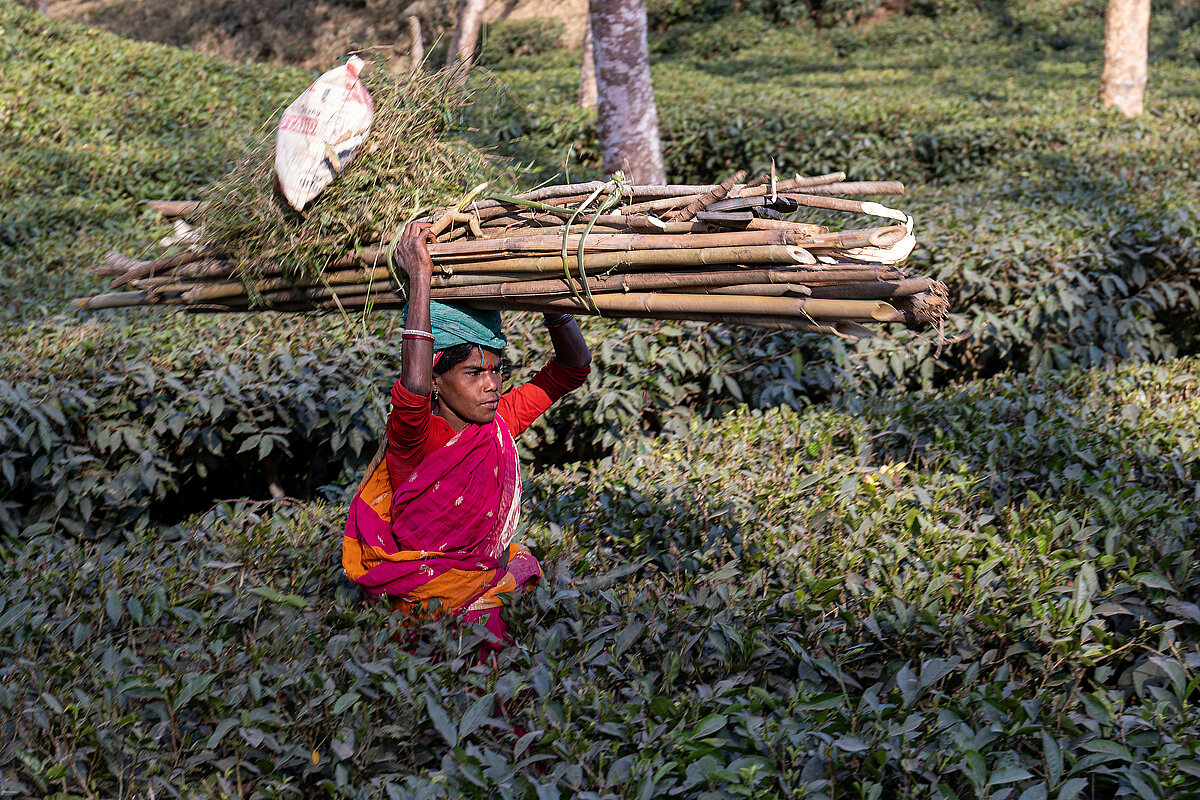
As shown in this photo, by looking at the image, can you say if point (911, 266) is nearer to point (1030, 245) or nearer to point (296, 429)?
point (1030, 245)

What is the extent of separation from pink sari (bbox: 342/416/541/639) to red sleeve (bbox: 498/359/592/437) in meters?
0.20

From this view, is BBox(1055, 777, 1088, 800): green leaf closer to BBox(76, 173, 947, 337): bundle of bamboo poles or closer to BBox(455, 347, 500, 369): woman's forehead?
BBox(76, 173, 947, 337): bundle of bamboo poles

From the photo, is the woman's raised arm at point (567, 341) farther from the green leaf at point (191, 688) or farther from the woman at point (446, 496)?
the green leaf at point (191, 688)

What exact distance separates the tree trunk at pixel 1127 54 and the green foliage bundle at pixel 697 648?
6.74 m

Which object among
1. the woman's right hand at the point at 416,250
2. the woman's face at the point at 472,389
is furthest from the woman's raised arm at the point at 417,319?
the woman's face at the point at 472,389

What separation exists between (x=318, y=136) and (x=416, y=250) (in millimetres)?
428

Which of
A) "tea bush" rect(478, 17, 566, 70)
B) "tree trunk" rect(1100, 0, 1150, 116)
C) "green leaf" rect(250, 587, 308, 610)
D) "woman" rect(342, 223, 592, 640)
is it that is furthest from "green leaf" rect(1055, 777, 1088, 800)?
"tea bush" rect(478, 17, 566, 70)

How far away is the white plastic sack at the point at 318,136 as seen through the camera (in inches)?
98.6

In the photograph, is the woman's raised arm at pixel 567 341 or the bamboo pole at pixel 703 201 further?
the woman's raised arm at pixel 567 341

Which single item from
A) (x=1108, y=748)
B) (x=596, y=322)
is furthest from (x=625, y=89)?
(x=1108, y=748)

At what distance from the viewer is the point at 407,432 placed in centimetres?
242

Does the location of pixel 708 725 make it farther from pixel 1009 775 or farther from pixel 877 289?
pixel 877 289

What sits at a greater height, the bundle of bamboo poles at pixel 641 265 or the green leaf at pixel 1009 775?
the bundle of bamboo poles at pixel 641 265

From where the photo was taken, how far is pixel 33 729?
2010mm
